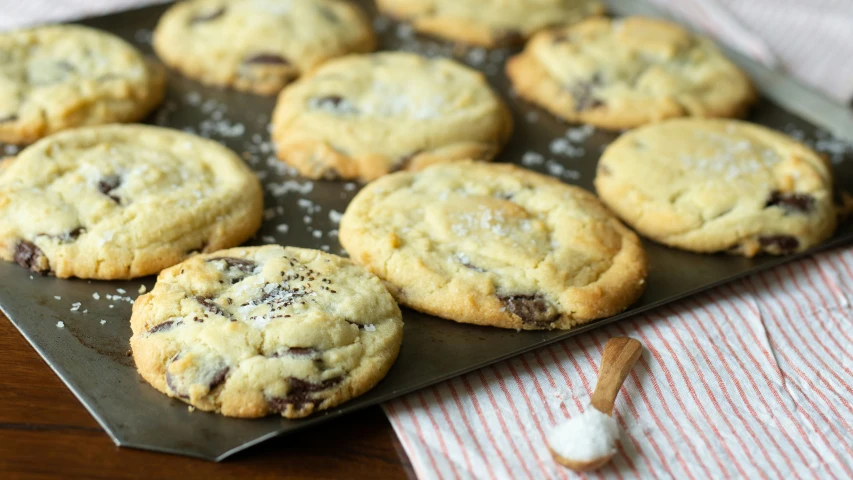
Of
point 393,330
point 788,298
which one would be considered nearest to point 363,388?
point 393,330

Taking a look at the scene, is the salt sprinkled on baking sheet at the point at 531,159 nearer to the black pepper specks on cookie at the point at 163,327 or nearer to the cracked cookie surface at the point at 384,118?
the cracked cookie surface at the point at 384,118

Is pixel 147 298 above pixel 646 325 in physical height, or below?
above

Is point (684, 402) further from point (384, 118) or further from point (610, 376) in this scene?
point (384, 118)

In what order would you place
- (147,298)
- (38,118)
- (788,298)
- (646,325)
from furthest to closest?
1. (38,118)
2. (788,298)
3. (646,325)
4. (147,298)

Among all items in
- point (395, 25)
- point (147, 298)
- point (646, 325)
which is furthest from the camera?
point (395, 25)

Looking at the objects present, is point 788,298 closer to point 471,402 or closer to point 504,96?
point 471,402

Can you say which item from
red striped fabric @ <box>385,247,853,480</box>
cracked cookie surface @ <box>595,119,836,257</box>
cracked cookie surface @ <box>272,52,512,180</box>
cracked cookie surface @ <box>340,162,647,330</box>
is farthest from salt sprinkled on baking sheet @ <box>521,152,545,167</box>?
red striped fabric @ <box>385,247,853,480</box>

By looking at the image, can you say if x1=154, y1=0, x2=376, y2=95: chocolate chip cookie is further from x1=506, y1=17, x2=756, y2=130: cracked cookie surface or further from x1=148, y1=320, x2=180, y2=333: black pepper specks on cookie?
Answer: x1=148, y1=320, x2=180, y2=333: black pepper specks on cookie
